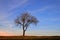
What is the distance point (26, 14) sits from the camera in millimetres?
36125

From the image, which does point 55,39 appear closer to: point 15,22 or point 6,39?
point 6,39

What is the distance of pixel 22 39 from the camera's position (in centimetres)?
2114

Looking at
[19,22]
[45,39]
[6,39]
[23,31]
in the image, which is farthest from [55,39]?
[19,22]

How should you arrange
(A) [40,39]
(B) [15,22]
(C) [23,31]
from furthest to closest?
(B) [15,22] → (C) [23,31] → (A) [40,39]

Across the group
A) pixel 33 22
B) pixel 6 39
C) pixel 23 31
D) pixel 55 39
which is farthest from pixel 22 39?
pixel 33 22

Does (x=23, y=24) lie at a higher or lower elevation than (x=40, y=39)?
higher

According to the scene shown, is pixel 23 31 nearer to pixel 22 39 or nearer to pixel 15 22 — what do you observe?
pixel 15 22

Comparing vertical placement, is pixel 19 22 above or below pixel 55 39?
above

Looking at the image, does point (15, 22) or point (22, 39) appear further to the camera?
point (15, 22)

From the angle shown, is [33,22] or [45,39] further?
[33,22]

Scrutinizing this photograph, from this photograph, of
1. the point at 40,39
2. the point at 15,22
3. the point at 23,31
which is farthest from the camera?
the point at 15,22

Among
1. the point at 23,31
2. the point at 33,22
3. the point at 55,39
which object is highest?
the point at 33,22

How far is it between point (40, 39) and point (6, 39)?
4507 mm

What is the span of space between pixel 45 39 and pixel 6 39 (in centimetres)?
513
